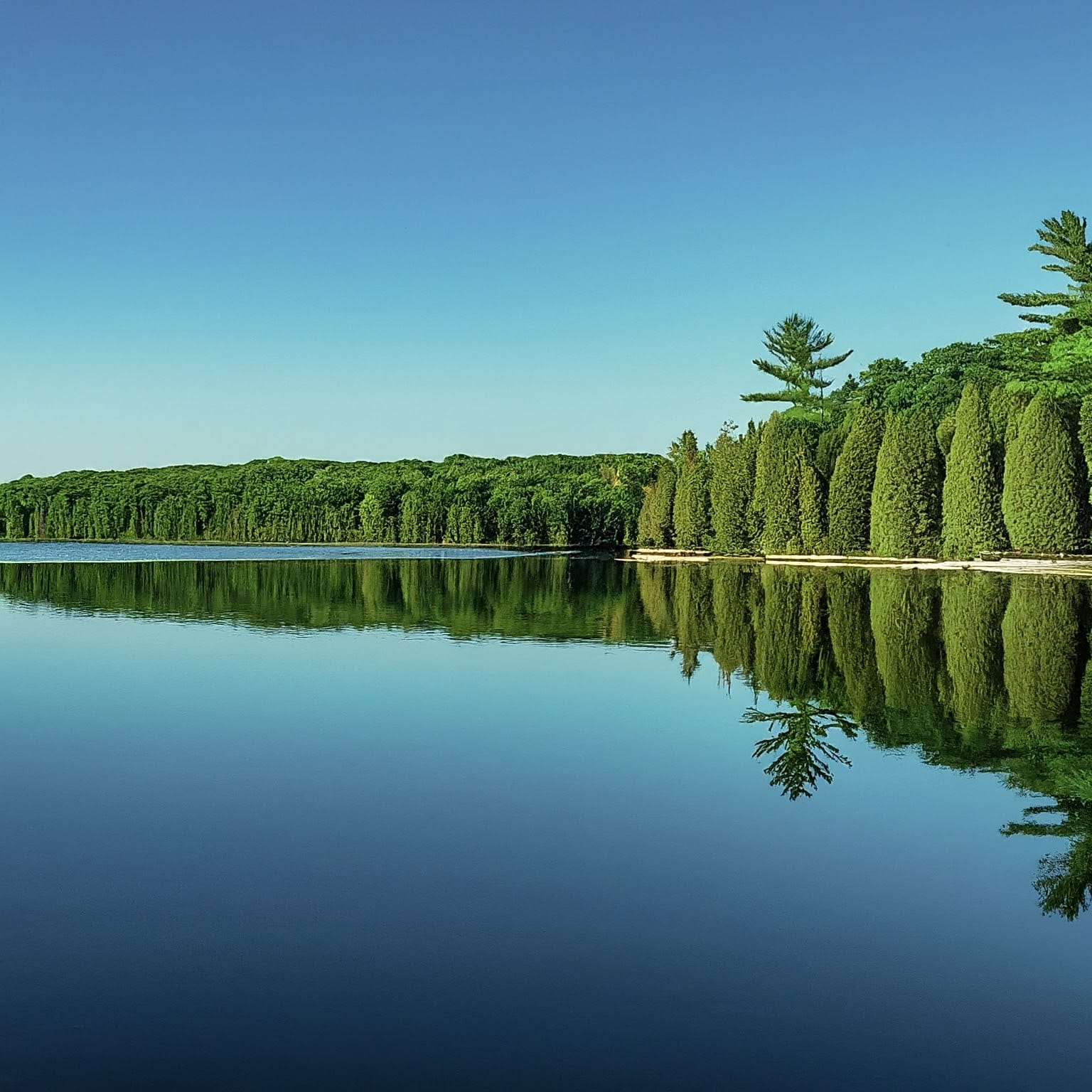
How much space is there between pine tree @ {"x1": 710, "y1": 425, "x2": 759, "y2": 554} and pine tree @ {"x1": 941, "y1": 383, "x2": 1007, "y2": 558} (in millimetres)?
15020

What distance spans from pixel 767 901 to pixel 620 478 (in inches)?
3542

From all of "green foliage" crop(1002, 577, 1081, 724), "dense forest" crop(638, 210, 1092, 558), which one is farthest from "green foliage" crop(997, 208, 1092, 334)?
"green foliage" crop(1002, 577, 1081, 724)

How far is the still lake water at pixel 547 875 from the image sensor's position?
4461 millimetres

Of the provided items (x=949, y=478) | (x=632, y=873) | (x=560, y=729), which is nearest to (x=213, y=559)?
(x=949, y=478)

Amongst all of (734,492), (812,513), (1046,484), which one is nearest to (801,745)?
(1046,484)

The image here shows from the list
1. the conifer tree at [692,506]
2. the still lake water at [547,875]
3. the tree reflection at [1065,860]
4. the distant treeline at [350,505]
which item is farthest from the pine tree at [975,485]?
the distant treeline at [350,505]

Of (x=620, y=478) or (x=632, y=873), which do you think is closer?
(x=632, y=873)

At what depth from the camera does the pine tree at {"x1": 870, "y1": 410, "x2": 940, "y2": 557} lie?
147 feet

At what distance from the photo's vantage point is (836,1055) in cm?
439

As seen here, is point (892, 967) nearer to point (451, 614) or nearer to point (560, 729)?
point (560, 729)

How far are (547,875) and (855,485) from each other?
44.3 metres

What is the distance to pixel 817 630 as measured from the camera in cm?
1973

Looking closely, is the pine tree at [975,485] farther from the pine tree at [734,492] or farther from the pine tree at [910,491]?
the pine tree at [734,492]

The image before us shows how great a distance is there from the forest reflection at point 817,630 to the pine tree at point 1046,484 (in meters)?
3.76
